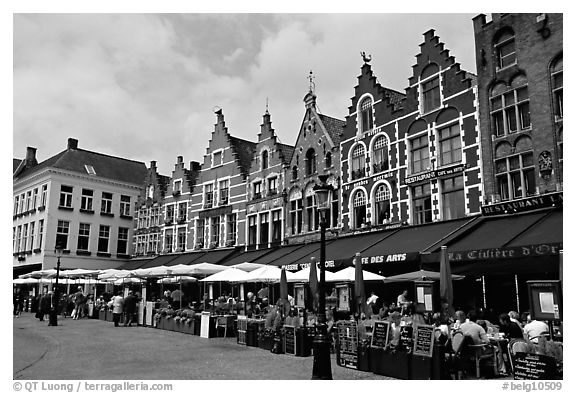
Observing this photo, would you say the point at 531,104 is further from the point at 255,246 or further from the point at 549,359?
the point at 255,246

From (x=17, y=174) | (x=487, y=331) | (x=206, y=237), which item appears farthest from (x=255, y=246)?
(x=17, y=174)

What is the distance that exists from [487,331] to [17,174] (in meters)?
48.0

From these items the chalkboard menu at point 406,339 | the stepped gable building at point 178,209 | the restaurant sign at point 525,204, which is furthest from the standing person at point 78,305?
the chalkboard menu at point 406,339

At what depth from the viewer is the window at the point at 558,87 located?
55.8 ft

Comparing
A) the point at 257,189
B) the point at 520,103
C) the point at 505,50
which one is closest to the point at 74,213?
the point at 257,189

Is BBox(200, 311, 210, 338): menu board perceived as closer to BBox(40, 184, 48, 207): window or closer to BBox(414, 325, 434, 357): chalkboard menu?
BBox(414, 325, 434, 357): chalkboard menu

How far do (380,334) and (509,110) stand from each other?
11.7m

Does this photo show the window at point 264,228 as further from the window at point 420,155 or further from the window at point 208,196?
the window at point 420,155

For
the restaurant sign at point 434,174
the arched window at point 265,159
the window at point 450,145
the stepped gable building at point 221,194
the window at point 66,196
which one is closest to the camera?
the restaurant sign at point 434,174

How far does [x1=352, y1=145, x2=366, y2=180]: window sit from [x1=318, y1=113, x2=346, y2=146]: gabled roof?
1734 millimetres

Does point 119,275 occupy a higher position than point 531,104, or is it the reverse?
point 531,104

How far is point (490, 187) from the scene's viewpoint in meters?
19.0

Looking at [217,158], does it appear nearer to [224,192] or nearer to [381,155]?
[224,192]

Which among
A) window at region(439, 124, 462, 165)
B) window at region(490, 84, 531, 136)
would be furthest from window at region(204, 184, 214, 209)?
window at region(490, 84, 531, 136)
